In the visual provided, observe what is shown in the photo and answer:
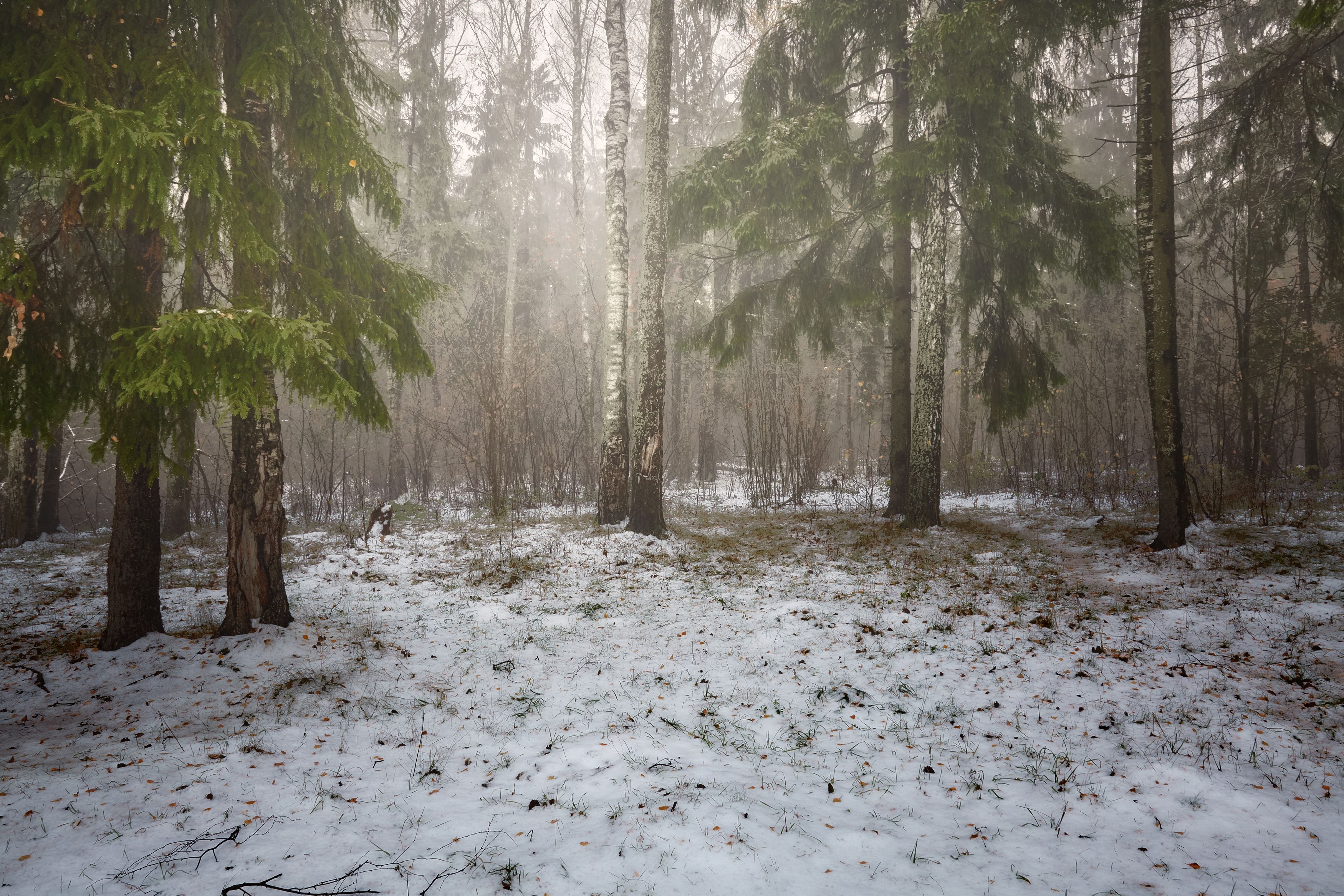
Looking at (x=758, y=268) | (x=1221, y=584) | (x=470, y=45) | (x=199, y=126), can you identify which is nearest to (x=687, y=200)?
(x=199, y=126)

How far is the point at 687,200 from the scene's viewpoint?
1075cm

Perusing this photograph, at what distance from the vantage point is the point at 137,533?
521 centimetres

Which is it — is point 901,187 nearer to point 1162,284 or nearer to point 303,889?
point 1162,284

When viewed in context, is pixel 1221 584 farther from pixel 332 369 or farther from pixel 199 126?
pixel 199 126

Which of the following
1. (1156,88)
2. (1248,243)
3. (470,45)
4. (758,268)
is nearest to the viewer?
(1156,88)

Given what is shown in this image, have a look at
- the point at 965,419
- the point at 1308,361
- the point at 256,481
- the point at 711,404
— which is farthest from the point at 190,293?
the point at 1308,361

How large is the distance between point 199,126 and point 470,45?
65.7 feet

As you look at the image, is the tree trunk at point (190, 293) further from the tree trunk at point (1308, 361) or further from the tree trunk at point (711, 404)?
the tree trunk at point (1308, 361)

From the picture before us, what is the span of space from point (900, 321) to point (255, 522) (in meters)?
9.75

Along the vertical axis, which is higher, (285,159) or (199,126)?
(285,159)

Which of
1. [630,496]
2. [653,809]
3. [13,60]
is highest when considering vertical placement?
[13,60]

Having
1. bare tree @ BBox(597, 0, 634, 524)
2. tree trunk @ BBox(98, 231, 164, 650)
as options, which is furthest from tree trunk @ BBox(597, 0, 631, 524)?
tree trunk @ BBox(98, 231, 164, 650)

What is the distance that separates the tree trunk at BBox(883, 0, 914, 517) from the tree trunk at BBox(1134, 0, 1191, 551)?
324cm

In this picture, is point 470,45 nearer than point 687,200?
No
